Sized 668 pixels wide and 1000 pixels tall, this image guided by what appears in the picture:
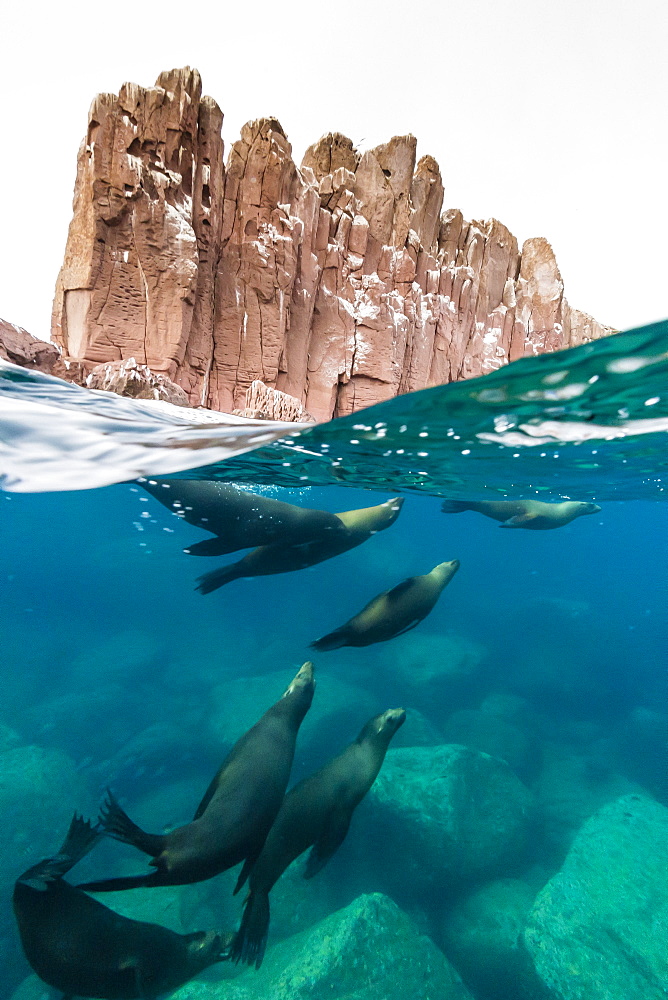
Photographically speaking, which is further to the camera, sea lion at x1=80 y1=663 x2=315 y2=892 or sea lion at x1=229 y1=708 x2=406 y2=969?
sea lion at x1=229 y1=708 x2=406 y2=969

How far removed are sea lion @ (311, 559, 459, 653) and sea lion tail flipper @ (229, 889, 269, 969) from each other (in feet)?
6.65

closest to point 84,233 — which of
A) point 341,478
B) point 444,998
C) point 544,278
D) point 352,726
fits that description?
point 341,478

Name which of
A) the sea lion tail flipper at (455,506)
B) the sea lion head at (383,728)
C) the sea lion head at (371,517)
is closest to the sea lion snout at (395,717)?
the sea lion head at (383,728)

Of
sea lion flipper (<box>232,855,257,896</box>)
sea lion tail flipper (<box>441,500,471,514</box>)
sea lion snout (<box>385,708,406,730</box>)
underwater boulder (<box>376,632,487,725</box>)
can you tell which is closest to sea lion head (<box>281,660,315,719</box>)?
sea lion snout (<box>385,708,406,730</box>)

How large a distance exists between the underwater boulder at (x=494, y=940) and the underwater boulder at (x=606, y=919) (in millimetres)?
124

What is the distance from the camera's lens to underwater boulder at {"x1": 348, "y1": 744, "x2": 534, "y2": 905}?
14.7 ft

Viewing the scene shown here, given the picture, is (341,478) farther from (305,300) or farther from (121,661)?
(305,300)

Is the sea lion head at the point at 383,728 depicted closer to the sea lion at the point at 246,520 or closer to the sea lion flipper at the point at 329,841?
the sea lion flipper at the point at 329,841

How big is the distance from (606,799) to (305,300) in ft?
65.5

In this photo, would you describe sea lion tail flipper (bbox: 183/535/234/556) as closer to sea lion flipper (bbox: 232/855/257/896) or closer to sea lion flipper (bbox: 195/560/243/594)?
sea lion flipper (bbox: 195/560/243/594)

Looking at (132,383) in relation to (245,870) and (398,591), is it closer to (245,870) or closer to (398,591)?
(398,591)

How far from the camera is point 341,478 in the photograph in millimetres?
9305

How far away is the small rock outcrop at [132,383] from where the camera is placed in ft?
35.9

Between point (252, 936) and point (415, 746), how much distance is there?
3.25m
